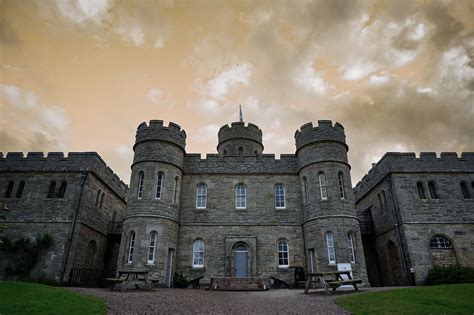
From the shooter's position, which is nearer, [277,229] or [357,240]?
[357,240]

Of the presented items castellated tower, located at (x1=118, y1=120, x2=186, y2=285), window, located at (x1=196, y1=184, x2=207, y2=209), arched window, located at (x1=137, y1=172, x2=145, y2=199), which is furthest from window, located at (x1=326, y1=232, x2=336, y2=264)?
arched window, located at (x1=137, y1=172, x2=145, y2=199)

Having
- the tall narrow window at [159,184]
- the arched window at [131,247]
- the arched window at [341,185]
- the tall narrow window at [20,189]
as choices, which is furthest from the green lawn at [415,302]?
the tall narrow window at [20,189]

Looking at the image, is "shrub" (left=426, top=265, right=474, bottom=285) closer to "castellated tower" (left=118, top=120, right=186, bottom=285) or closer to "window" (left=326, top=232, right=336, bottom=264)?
"window" (left=326, top=232, right=336, bottom=264)

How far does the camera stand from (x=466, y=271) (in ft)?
52.6

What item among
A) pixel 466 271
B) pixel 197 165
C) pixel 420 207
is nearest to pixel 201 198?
pixel 197 165

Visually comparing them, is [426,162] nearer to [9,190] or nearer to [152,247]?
[152,247]

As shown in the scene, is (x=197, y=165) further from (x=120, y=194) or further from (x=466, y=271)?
(x=466, y=271)

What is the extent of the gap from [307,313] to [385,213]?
1466cm

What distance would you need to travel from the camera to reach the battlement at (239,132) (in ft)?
92.3

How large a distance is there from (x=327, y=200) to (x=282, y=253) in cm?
437

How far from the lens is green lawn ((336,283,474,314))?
8.30 m

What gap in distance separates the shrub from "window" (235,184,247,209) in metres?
11.3

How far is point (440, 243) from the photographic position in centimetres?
1802

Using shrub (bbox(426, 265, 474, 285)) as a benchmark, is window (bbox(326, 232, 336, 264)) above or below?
above
